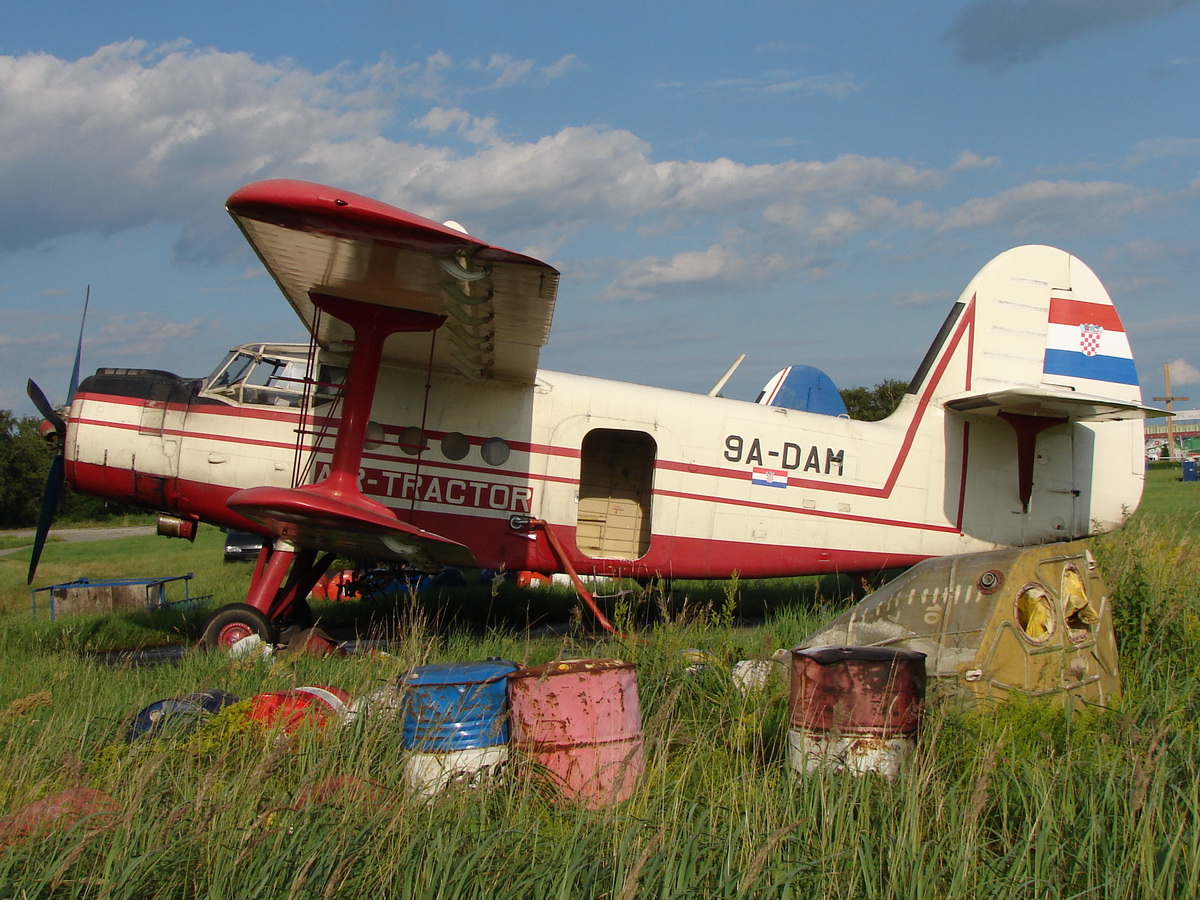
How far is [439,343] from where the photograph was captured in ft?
26.7

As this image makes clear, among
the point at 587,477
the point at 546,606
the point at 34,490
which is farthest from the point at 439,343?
the point at 34,490

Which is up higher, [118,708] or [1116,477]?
[1116,477]

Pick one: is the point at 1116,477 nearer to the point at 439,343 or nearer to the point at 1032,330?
the point at 1032,330

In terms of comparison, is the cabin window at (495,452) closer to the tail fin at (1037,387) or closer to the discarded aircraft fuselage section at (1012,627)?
the discarded aircraft fuselage section at (1012,627)

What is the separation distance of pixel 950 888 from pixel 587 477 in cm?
800

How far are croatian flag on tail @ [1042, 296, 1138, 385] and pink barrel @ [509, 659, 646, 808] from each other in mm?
8323

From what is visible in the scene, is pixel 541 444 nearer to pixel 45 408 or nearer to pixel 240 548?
pixel 45 408

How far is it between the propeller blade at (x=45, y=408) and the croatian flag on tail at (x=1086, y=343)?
1076 centimetres

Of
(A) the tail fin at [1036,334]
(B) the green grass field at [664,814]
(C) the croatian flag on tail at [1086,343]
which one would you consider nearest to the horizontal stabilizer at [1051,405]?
(A) the tail fin at [1036,334]

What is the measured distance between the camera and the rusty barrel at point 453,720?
3.61m

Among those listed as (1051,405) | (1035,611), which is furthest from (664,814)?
(1051,405)

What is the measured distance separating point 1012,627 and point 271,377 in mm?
6965

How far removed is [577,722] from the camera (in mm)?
3768

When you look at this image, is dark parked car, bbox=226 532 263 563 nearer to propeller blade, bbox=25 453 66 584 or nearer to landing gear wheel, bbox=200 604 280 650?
propeller blade, bbox=25 453 66 584
